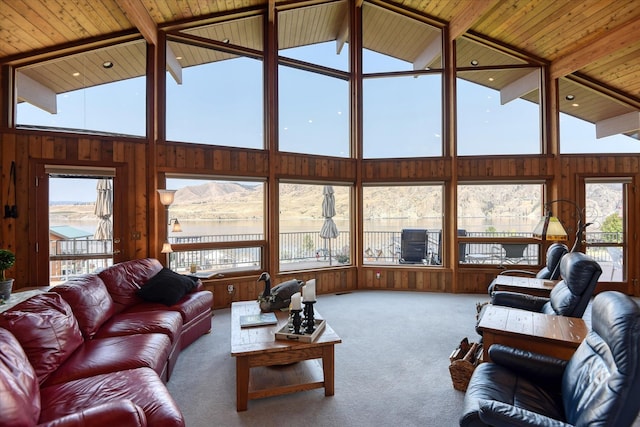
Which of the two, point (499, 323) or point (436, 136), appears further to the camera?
point (436, 136)

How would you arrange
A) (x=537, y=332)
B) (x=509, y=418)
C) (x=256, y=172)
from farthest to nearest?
(x=256, y=172)
(x=537, y=332)
(x=509, y=418)

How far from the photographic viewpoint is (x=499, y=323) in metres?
2.50

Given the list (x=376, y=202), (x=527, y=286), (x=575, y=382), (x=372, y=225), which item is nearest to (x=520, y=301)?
(x=527, y=286)

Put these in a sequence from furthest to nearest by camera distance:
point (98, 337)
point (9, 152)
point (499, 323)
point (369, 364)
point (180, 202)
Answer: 1. point (180, 202)
2. point (9, 152)
3. point (369, 364)
4. point (98, 337)
5. point (499, 323)

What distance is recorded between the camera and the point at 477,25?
5715mm

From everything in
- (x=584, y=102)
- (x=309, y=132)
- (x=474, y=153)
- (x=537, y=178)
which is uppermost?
(x=584, y=102)

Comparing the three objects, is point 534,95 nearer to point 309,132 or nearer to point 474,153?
point 474,153

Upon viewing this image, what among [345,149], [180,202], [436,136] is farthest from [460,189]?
[180,202]

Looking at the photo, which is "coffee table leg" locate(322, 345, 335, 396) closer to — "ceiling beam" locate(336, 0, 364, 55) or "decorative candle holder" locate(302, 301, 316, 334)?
"decorative candle holder" locate(302, 301, 316, 334)

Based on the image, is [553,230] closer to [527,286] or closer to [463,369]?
[527,286]

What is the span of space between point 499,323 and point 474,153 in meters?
4.09

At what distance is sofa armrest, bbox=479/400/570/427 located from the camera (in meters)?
1.43

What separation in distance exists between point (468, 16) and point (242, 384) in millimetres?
6077

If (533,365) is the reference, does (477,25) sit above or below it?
above
